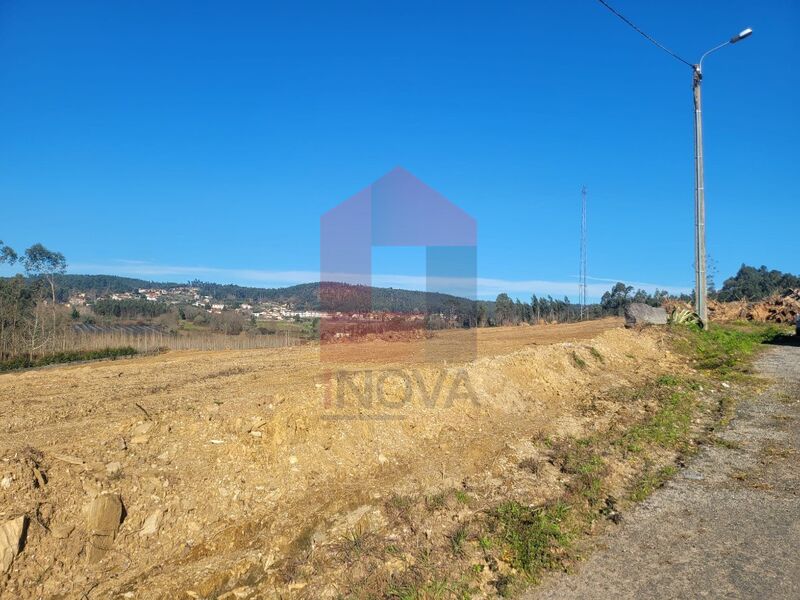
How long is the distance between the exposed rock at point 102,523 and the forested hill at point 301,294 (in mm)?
6120

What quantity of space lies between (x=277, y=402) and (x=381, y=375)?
150 cm

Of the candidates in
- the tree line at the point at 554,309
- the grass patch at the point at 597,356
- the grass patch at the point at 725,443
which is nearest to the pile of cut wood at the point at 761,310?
the tree line at the point at 554,309

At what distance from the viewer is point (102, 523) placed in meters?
3.66

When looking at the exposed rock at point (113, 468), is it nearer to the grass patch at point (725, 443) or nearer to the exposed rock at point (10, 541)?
the exposed rock at point (10, 541)

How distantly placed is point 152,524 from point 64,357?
17651 mm

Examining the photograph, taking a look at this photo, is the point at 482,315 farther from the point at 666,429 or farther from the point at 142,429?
the point at 142,429

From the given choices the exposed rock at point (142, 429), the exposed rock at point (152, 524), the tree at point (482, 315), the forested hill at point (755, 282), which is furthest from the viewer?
the forested hill at point (755, 282)

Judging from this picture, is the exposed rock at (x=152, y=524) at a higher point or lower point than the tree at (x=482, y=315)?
lower

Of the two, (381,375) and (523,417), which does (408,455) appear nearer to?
(381,375)

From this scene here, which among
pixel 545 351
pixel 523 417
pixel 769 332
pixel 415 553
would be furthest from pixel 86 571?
pixel 769 332

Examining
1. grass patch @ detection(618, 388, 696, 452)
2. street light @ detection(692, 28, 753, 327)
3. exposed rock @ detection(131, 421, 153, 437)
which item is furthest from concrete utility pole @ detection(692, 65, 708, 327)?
exposed rock @ detection(131, 421, 153, 437)

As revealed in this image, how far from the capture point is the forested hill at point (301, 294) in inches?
440

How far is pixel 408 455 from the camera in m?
5.17

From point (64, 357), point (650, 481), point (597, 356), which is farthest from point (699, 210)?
point (64, 357)
